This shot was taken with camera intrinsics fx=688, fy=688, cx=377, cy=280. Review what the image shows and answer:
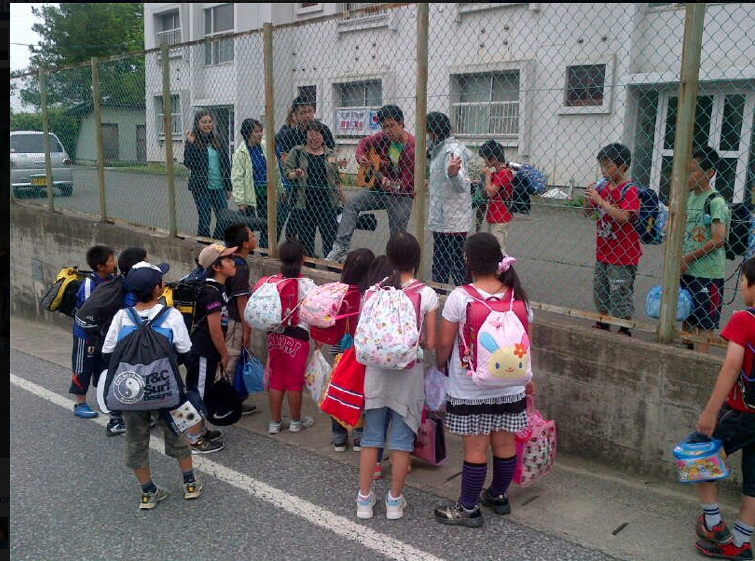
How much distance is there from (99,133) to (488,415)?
665cm

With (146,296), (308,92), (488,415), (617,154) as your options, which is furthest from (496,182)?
(146,296)

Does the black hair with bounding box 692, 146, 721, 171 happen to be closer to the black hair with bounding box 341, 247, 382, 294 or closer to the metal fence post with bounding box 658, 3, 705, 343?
the metal fence post with bounding box 658, 3, 705, 343

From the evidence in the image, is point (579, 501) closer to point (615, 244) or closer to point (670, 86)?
point (615, 244)

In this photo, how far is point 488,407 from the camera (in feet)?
11.6

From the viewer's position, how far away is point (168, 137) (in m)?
7.14

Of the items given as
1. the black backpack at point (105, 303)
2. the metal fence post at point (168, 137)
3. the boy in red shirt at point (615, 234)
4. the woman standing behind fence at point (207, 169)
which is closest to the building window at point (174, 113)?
the metal fence post at point (168, 137)

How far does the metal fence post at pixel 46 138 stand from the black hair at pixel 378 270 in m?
7.01

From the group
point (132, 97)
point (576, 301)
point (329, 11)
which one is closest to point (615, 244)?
point (576, 301)

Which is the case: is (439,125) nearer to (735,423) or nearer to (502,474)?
(502,474)

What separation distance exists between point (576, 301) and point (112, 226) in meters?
5.53

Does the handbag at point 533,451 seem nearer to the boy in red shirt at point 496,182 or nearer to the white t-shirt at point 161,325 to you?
the boy in red shirt at point 496,182

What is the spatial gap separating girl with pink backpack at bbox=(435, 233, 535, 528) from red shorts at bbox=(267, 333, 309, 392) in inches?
55.7

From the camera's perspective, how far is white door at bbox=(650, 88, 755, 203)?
4.18 m

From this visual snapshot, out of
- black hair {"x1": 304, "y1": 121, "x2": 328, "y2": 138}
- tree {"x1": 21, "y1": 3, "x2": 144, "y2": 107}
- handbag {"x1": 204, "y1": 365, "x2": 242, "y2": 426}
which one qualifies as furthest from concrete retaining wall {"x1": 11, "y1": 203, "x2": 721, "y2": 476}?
tree {"x1": 21, "y1": 3, "x2": 144, "y2": 107}
